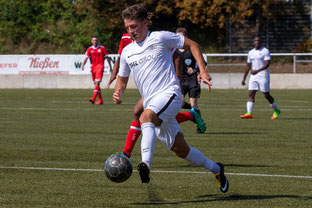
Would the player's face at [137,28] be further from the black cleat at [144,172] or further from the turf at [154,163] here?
the turf at [154,163]

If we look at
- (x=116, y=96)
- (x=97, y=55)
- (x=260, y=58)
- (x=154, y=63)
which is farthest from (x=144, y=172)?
(x=97, y=55)

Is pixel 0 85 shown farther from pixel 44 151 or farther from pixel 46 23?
pixel 44 151

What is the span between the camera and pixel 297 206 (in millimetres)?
6293

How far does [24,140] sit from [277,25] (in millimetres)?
36534

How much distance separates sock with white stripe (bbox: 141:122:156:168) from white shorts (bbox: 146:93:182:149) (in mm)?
184

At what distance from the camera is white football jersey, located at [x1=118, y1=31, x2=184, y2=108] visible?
22.1ft

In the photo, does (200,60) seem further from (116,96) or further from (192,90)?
(192,90)

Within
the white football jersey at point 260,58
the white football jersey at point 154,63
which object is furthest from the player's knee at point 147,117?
the white football jersey at point 260,58

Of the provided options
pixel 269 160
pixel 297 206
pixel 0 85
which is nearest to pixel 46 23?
pixel 0 85

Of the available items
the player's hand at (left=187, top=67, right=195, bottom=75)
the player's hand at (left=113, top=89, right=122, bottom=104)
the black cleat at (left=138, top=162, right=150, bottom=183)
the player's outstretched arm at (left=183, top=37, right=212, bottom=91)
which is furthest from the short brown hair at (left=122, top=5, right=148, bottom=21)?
the player's hand at (left=187, top=67, right=195, bottom=75)

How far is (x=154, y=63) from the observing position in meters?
6.77

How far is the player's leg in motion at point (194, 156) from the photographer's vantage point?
6.67 metres

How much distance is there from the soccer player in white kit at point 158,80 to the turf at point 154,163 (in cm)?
54

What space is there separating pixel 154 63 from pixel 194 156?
100 centimetres
